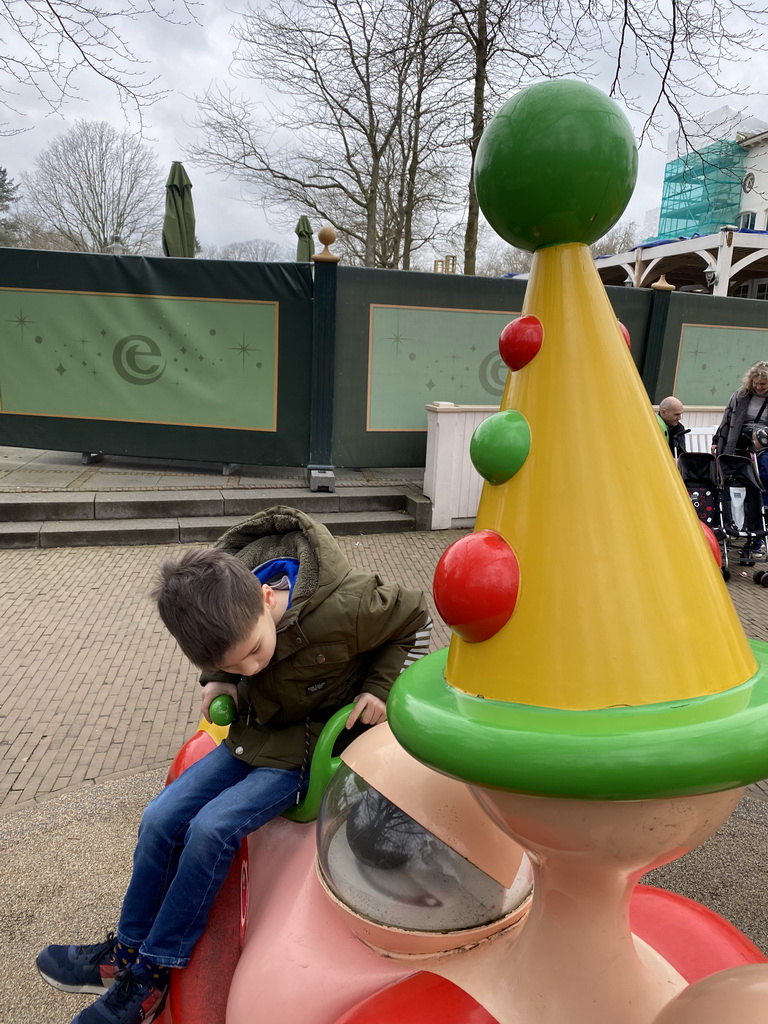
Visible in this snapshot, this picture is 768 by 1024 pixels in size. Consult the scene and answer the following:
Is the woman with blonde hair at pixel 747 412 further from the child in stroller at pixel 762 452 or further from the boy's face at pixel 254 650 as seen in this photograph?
the boy's face at pixel 254 650

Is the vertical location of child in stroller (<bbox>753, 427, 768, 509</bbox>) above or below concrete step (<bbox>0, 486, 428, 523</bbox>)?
above

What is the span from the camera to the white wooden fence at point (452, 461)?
739 centimetres

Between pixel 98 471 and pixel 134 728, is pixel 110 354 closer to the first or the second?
pixel 98 471

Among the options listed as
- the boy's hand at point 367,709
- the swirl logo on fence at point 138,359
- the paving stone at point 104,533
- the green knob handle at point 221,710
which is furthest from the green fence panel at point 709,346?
the green knob handle at point 221,710

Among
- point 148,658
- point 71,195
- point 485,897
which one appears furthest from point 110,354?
point 71,195

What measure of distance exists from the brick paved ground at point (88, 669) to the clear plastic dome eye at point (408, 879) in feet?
8.20

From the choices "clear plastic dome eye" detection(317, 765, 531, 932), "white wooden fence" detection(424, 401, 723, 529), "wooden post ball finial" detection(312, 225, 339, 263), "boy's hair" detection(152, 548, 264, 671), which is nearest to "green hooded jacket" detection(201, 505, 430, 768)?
"boy's hair" detection(152, 548, 264, 671)

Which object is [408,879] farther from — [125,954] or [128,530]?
[128,530]

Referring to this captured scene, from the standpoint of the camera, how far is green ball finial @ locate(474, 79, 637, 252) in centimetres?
91

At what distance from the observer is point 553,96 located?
921 mm

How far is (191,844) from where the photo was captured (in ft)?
5.25

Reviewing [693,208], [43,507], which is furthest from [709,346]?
[693,208]

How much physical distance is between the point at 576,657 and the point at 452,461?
21.9ft

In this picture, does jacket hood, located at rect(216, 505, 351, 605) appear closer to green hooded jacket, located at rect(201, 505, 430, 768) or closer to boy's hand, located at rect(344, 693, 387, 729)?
green hooded jacket, located at rect(201, 505, 430, 768)
